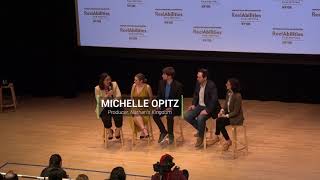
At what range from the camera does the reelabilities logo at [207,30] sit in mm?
9709

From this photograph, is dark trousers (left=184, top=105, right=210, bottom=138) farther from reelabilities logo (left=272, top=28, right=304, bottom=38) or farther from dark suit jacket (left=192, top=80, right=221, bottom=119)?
reelabilities logo (left=272, top=28, right=304, bottom=38)

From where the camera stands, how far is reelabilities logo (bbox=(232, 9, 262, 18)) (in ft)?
30.9

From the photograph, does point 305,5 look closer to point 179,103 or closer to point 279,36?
point 279,36

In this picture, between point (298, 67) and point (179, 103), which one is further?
point (298, 67)

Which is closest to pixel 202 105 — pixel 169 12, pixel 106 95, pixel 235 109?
pixel 235 109

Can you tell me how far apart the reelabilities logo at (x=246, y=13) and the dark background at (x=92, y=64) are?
0.65 m

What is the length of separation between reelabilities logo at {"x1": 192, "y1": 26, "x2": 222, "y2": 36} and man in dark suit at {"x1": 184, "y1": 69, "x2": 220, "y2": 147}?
1924 mm

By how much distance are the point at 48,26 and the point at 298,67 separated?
4495 millimetres

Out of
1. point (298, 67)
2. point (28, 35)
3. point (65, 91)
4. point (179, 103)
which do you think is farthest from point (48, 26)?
point (298, 67)

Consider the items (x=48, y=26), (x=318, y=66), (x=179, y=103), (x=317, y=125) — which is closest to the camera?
(x=179, y=103)

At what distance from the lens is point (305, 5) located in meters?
9.10

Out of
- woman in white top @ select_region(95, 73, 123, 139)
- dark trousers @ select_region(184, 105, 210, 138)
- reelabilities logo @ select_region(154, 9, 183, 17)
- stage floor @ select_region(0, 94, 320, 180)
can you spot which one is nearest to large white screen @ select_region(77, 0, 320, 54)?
reelabilities logo @ select_region(154, 9, 183, 17)

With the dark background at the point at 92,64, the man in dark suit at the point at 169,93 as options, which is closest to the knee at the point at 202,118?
the man in dark suit at the point at 169,93

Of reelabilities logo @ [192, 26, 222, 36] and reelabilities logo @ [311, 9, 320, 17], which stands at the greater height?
reelabilities logo @ [311, 9, 320, 17]
